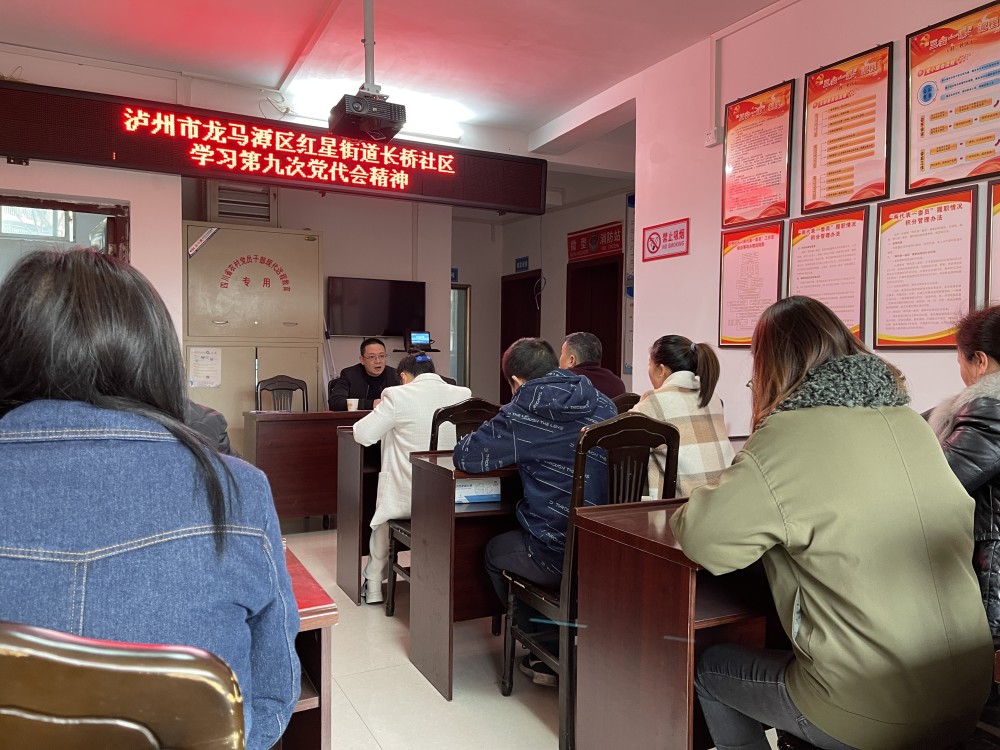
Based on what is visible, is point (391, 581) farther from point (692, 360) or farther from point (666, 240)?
point (666, 240)

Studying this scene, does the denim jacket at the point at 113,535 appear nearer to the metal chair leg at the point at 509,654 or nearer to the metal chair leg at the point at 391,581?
the metal chair leg at the point at 509,654

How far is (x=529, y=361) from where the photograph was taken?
8.66 ft

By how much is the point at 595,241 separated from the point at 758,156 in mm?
3795

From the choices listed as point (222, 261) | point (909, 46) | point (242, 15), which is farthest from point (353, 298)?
point (909, 46)

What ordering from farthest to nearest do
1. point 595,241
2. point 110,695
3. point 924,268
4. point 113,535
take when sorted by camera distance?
point 595,241, point 924,268, point 113,535, point 110,695

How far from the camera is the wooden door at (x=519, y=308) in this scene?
26.9ft

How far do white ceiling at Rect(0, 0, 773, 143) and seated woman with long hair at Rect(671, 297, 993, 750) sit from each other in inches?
113

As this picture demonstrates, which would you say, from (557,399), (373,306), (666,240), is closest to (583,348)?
(557,399)

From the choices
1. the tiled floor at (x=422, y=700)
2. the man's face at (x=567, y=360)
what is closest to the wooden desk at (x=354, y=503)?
the tiled floor at (x=422, y=700)

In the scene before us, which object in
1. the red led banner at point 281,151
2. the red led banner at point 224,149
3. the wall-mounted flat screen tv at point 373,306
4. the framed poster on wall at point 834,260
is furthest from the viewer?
the wall-mounted flat screen tv at point 373,306

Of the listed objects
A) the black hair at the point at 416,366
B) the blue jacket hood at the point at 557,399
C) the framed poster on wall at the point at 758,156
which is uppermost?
the framed poster on wall at the point at 758,156

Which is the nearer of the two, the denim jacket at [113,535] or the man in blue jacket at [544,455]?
the denim jacket at [113,535]

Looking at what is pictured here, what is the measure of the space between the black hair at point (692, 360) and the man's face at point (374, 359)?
2.99m

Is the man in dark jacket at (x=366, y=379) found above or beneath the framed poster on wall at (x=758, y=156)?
beneath
